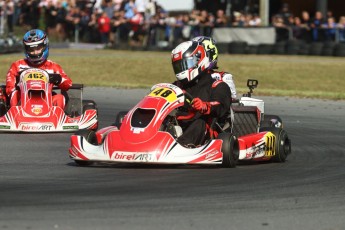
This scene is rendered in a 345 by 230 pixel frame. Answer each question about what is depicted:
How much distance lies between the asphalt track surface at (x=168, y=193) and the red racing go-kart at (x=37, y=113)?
3.60ft

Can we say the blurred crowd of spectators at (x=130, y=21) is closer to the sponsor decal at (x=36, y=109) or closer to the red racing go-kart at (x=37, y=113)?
the red racing go-kart at (x=37, y=113)

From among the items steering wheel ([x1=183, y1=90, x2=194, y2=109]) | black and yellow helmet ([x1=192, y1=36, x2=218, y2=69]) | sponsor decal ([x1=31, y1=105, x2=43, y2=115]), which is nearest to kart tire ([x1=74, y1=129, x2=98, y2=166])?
steering wheel ([x1=183, y1=90, x2=194, y2=109])

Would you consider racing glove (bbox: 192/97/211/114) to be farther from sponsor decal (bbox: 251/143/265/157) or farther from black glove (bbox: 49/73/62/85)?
black glove (bbox: 49/73/62/85)

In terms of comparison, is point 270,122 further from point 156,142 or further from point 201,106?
point 156,142

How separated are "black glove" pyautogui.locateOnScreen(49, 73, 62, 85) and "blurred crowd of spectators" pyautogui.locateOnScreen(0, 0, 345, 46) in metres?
16.2

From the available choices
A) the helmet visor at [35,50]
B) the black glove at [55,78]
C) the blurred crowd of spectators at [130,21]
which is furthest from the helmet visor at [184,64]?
the blurred crowd of spectators at [130,21]

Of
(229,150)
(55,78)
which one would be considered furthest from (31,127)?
(229,150)

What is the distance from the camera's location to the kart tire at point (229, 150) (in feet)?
30.4

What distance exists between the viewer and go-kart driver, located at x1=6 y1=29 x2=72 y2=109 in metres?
13.3

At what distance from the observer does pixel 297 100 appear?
61.6ft

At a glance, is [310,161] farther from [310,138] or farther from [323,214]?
[323,214]

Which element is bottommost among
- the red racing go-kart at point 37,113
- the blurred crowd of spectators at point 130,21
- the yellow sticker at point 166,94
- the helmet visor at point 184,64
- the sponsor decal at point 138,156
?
the blurred crowd of spectators at point 130,21

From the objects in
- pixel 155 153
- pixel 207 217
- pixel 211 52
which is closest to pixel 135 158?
pixel 155 153

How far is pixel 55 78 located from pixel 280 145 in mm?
3900
